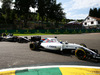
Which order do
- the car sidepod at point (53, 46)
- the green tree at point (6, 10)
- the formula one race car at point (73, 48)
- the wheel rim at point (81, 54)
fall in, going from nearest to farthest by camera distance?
1. the formula one race car at point (73, 48)
2. the wheel rim at point (81, 54)
3. the car sidepod at point (53, 46)
4. the green tree at point (6, 10)

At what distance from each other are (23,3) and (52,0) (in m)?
13.9

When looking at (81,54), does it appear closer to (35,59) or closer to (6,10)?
(35,59)

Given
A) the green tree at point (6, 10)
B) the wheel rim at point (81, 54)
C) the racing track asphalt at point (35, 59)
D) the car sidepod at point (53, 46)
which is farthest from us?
the green tree at point (6, 10)

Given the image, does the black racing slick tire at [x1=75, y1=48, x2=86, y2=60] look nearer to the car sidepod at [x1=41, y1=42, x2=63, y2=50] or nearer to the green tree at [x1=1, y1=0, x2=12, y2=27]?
the car sidepod at [x1=41, y1=42, x2=63, y2=50]

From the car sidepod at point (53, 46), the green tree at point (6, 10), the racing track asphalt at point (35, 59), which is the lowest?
the racing track asphalt at point (35, 59)

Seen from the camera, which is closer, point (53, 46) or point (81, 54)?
point (81, 54)

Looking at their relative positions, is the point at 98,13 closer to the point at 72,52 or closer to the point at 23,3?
the point at 23,3

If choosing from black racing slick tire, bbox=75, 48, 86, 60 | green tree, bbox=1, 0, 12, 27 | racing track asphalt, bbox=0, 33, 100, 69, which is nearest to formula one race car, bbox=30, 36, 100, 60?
black racing slick tire, bbox=75, 48, 86, 60

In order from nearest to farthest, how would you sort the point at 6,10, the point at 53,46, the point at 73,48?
the point at 73,48 → the point at 53,46 → the point at 6,10

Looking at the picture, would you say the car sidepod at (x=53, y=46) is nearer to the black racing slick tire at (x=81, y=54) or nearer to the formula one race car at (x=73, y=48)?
the formula one race car at (x=73, y=48)

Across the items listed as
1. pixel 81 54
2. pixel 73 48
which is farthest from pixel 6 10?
pixel 81 54

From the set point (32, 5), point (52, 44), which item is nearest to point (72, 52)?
point (52, 44)

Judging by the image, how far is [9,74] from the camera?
11.5 feet

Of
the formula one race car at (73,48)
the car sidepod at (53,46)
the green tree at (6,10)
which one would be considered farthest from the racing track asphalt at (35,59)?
the green tree at (6,10)
